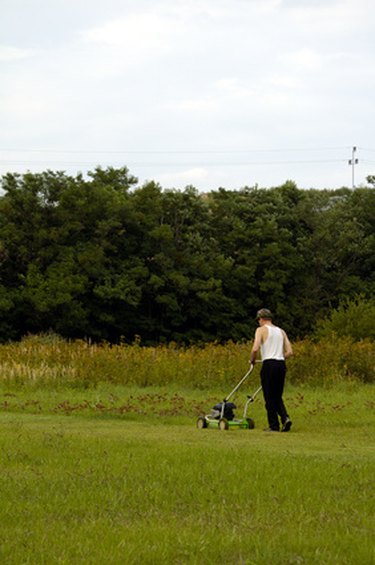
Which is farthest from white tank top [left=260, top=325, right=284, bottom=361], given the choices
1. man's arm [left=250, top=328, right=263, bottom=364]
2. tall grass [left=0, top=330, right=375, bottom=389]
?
tall grass [left=0, top=330, right=375, bottom=389]

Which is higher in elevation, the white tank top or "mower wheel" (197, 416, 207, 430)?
the white tank top

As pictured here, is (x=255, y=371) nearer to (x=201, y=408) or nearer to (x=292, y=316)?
(x=201, y=408)

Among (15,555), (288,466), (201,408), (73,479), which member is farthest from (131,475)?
(201,408)

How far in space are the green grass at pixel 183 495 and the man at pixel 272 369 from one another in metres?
0.42

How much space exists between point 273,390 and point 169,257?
53.0 metres

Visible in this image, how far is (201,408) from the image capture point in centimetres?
1827

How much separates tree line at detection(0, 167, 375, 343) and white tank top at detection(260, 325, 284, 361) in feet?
147

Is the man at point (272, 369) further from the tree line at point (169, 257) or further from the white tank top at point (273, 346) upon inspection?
the tree line at point (169, 257)

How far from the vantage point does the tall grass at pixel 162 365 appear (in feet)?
75.5

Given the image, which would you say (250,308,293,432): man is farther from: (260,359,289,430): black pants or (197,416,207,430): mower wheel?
(197,416,207,430): mower wheel

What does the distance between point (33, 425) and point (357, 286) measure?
58.5 meters

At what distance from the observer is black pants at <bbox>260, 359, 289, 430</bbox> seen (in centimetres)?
1493

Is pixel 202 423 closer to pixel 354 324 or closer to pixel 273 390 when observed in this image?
pixel 273 390

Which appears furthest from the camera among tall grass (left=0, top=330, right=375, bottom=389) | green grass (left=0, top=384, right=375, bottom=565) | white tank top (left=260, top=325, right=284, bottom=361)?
tall grass (left=0, top=330, right=375, bottom=389)
